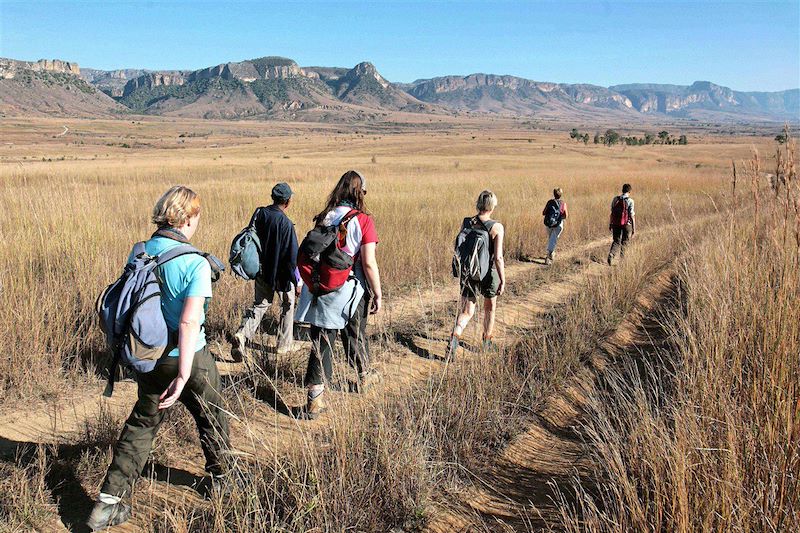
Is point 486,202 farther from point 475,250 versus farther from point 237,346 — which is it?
point 237,346

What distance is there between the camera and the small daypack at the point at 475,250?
496cm

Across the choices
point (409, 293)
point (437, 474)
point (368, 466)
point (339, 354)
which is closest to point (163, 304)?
point (368, 466)

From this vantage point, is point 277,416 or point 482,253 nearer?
point 277,416

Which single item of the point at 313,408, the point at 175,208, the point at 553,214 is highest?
the point at 175,208

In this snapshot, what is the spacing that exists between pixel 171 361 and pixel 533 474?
2193 millimetres

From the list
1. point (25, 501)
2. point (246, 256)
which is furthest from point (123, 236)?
point (25, 501)

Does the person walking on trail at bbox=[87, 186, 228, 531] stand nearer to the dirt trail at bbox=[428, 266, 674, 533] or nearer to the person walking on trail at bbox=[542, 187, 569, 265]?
the dirt trail at bbox=[428, 266, 674, 533]

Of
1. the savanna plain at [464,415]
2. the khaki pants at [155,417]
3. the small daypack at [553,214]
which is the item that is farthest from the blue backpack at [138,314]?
the small daypack at [553,214]

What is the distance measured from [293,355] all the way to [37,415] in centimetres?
205

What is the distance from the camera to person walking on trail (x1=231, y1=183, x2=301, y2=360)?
495 cm

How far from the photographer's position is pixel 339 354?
4.76m

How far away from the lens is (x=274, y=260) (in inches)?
197

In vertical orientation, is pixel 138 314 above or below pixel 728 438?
above

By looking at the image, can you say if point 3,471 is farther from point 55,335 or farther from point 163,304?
point 55,335
